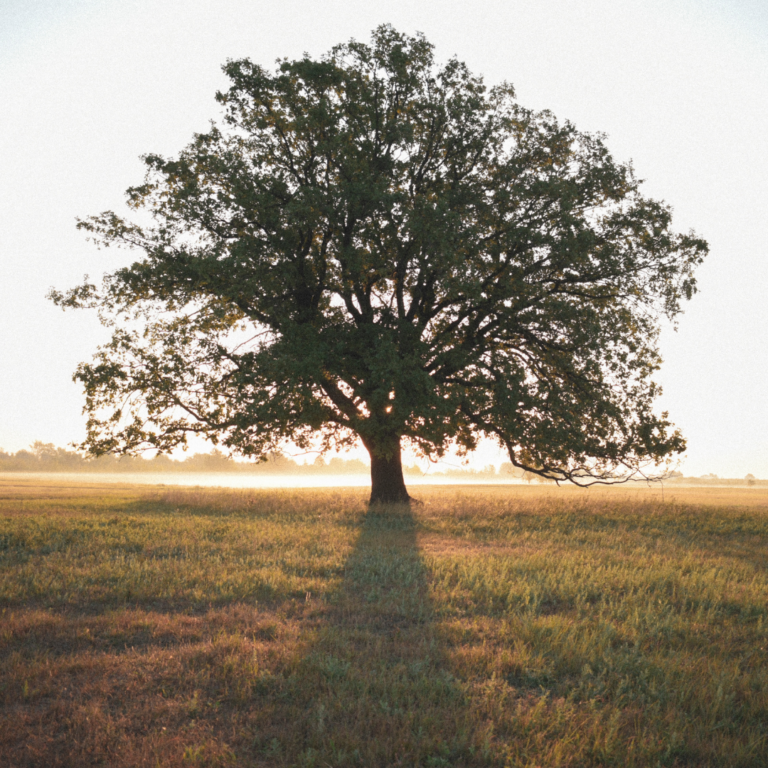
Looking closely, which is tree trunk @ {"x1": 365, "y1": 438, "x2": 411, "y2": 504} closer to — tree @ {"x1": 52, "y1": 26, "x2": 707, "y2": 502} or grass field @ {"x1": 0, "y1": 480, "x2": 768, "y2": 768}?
tree @ {"x1": 52, "y1": 26, "x2": 707, "y2": 502}

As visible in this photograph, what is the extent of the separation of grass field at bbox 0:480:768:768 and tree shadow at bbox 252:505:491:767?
0.9 inches

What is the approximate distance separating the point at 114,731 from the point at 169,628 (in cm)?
260

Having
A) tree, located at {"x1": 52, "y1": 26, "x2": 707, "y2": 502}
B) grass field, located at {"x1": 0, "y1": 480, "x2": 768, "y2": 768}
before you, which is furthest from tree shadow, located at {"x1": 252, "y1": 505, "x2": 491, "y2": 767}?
tree, located at {"x1": 52, "y1": 26, "x2": 707, "y2": 502}

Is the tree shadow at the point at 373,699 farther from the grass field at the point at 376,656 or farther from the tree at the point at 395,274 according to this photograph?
the tree at the point at 395,274

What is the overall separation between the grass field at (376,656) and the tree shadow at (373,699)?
22 millimetres

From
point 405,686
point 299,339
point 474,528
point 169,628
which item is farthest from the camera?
point 299,339

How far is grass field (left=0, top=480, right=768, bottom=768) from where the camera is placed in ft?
15.0

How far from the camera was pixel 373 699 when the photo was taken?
17.1 ft

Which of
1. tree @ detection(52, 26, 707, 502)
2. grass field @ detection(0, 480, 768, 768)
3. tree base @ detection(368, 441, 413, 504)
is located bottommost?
grass field @ detection(0, 480, 768, 768)

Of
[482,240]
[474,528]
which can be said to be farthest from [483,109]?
[474,528]

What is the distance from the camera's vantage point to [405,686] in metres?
5.43

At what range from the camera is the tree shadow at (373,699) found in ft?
14.5

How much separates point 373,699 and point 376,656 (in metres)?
1.05

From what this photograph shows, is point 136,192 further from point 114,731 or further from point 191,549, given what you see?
point 114,731
